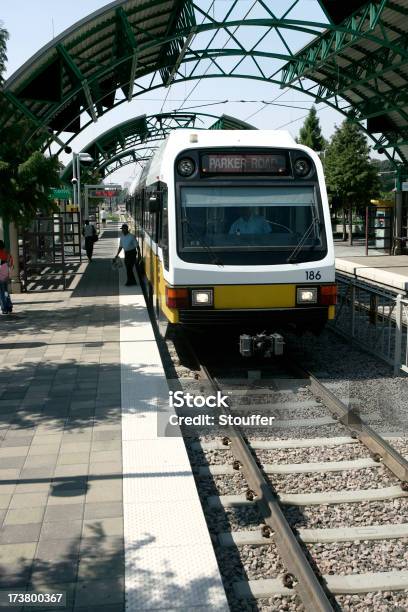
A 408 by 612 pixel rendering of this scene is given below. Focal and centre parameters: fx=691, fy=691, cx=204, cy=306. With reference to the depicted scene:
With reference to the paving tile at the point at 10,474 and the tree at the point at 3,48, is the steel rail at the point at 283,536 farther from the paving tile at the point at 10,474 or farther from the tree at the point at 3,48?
the tree at the point at 3,48

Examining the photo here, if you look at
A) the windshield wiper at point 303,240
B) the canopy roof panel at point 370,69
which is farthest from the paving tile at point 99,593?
the canopy roof panel at point 370,69

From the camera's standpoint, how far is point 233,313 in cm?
A: 862

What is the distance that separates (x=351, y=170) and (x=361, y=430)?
3302 centimetres

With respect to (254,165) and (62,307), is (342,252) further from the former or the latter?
(254,165)

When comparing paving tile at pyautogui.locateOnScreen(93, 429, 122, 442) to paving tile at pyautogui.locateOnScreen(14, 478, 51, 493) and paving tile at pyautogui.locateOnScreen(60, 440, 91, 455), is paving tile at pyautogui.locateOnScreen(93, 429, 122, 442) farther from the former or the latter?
paving tile at pyautogui.locateOnScreen(14, 478, 51, 493)

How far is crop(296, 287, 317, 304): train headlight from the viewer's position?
8.66m

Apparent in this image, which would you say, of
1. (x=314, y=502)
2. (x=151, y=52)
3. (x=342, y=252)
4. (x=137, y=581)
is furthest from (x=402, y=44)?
(x=137, y=581)

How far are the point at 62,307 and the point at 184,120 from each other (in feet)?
100

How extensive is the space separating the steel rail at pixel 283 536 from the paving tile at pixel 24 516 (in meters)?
1.62

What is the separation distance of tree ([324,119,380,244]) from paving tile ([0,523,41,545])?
114 ft

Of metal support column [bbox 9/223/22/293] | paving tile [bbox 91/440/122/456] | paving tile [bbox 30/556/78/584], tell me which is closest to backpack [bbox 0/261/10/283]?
metal support column [bbox 9/223/22/293]

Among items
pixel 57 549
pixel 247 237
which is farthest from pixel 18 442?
pixel 247 237

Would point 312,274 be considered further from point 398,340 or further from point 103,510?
point 103,510

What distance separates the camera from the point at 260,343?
8672 millimetres
